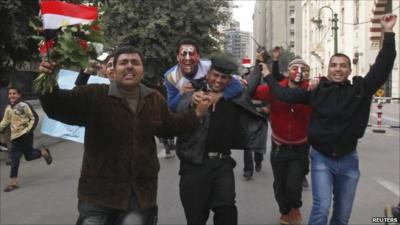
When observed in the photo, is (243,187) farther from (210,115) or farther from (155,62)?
(155,62)

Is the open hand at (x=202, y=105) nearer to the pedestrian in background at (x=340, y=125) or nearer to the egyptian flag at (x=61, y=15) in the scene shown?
the egyptian flag at (x=61, y=15)

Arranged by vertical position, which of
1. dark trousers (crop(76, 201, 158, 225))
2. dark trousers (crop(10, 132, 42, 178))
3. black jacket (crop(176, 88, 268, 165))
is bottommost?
dark trousers (crop(10, 132, 42, 178))

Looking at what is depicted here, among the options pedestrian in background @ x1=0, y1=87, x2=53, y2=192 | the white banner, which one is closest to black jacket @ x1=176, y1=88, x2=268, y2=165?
the white banner

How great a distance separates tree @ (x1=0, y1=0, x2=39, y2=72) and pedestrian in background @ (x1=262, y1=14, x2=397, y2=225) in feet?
20.5

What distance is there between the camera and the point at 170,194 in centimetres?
802

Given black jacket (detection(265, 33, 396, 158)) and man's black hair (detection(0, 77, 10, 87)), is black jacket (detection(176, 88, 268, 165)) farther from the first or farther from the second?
man's black hair (detection(0, 77, 10, 87))

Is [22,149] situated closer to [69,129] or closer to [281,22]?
[69,129]

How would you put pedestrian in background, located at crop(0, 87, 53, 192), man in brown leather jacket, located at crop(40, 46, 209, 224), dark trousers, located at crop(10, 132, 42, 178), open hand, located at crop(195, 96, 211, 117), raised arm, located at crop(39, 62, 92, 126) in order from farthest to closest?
1. pedestrian in background, located at crop(0, 87, 53, 192)
2. dark trousers, located at crop(10, 132, 42, 178)
3. open hand, located at crop(195, 96, 211, 117)
4. man in brown leather jacket, located at crop(40, 46, 209, 224)
5. raised arm, located at crop(39, 62, 92, 126)

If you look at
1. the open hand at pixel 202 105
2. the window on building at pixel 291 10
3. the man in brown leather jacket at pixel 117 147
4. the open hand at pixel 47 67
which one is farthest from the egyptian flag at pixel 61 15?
the window on building at pixel 291 10

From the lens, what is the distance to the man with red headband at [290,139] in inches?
240

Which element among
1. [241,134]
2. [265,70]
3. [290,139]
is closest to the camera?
[241,134]

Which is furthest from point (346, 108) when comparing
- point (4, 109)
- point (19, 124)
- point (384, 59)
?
point (4, 109)

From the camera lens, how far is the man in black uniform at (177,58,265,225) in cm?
471

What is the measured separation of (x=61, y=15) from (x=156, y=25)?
17.0 metres
